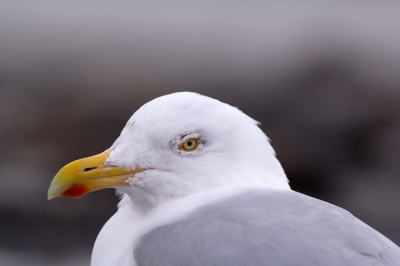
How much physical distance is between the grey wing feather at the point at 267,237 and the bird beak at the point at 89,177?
0.11m

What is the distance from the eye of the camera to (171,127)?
889 mm

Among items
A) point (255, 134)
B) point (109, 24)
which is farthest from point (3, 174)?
point (255, 134)

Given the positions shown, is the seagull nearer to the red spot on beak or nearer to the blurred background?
the red spot on beak

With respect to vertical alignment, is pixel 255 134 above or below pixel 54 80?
below

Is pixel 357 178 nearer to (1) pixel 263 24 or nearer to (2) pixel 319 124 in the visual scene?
(2) pixel 319 124

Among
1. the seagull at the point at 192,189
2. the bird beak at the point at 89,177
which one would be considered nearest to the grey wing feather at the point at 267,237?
the seagull at the point at 192,189

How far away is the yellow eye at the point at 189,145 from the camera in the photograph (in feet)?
2.97

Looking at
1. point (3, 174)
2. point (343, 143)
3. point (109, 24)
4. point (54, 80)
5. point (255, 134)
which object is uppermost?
point (109, 24)

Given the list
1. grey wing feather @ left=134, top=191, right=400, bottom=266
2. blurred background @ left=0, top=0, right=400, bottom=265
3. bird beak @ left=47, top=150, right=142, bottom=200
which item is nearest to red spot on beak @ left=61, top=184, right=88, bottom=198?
bird beak @ left=47, top=150, right=142, bottom=200

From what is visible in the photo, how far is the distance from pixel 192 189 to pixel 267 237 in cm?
20

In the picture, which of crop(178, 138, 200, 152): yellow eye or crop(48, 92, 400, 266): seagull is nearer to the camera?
crop(48, 92, 400, 266): seagull

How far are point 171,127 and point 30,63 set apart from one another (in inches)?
74.1

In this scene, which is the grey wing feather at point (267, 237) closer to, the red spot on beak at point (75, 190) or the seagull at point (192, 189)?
the seagull at point (192, 189)

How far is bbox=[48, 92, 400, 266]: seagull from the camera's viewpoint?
30.6 inches
